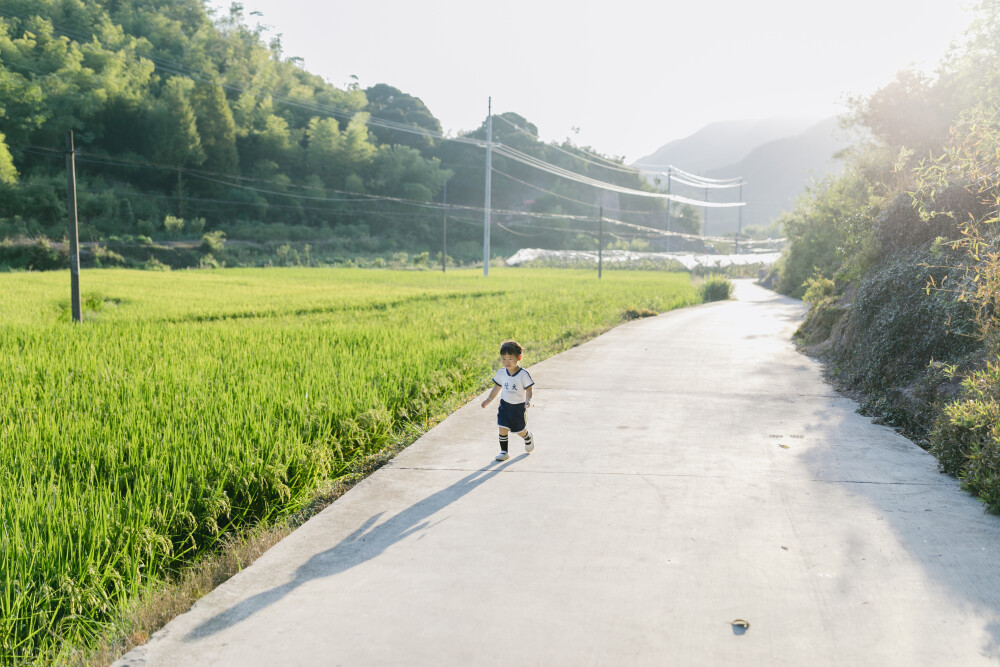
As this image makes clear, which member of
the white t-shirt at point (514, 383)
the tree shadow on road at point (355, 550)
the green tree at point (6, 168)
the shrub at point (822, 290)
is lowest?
the tree shadow on road at point (355, 550)

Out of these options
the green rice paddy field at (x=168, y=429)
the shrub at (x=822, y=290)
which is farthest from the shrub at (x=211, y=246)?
the shrub at (x=822, y=290)

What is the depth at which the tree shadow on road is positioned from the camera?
2.89m

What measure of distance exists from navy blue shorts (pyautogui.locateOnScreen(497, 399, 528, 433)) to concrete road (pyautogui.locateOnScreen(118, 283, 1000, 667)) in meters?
0.31

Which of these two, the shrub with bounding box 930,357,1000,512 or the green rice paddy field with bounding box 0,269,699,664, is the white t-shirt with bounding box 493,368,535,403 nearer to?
the green rice paddy field with bounding box 0,269,699,664

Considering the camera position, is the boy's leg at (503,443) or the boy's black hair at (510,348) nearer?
the boy's black hair at (510,348)

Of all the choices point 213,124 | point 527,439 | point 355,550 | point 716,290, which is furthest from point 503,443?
point 213,124

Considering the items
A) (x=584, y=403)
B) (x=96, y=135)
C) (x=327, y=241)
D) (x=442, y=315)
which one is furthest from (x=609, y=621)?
(x=96, y=135)

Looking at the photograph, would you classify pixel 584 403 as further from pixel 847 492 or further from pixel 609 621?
pixel 609 621

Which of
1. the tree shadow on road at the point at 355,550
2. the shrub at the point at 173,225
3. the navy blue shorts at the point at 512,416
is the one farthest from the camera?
the shrub at the point at 173,225

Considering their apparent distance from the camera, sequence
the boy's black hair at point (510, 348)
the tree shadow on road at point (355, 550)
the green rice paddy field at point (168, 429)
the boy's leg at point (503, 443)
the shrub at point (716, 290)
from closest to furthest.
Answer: the tree shadow on road at point (355, 550) → the green rice paddy field at point (168, 429) → the boy's black hair at point (510, 348) → the boy's leg at point (503, 443) → the shrub at point (716, 290)

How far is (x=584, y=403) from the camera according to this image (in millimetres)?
7203

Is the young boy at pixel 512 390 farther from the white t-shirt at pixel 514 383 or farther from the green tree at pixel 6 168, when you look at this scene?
Answer: the green tree at pixel 6 168

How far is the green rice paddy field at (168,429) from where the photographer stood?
10.2 ft

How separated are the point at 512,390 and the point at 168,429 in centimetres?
235
